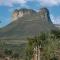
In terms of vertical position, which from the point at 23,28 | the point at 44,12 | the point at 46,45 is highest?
the point at 44,12

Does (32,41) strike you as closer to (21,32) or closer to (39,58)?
(39,58)

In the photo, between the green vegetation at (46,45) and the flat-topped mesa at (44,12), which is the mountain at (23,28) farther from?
the green vegetation at (46,45)

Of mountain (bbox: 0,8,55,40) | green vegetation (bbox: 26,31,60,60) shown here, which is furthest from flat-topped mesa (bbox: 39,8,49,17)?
green vegetation (bbox: 26,31,60,60)

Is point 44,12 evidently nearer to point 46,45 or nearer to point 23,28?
point 23,28

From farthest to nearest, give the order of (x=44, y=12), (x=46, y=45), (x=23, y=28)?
(x=44, y=12) < (x=23, y=28) < (x=46, y=45)

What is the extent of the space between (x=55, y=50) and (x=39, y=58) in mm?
2155

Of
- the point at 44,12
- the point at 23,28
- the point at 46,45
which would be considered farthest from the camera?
the point at 44,12

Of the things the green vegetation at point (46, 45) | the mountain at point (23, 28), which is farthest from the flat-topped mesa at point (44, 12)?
the green vegetation at point (46, 45)

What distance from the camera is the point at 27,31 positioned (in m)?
73.4

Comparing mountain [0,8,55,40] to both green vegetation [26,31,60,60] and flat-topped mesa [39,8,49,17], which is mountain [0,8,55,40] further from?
green vegetation [26,31,60,60]

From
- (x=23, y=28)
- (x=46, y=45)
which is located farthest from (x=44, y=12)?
(x=46, y=45)

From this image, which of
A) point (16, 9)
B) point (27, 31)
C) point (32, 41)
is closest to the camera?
point (32, 41)

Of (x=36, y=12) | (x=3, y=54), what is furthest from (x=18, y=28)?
(x=3, y=54)

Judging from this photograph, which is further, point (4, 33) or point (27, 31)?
point (4, 33)
